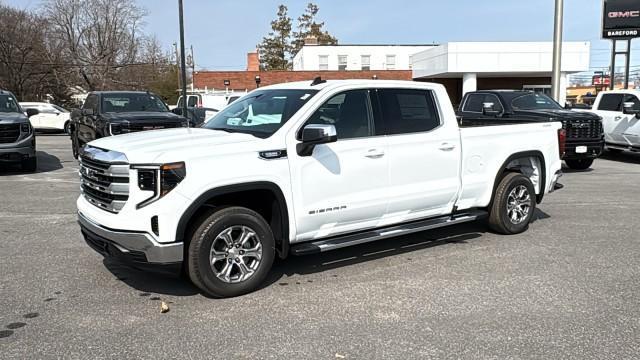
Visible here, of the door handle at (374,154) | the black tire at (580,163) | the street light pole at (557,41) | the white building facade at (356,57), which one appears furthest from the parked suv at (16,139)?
the white building facade at (356,57)

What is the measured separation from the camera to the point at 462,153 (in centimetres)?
633

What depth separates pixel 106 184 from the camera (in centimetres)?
473

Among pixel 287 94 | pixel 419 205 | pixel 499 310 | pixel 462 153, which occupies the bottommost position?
pixel 499 310

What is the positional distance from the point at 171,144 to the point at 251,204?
92 centimetres

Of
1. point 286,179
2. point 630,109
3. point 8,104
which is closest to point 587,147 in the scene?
point 630,109

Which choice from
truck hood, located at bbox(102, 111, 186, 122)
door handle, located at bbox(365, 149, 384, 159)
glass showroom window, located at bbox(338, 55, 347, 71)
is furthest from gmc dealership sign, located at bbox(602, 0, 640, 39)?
glass showroom window, located at bbox(338, 55, 347, 71)

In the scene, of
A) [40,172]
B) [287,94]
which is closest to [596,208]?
[287,94]

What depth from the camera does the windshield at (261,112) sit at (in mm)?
5316

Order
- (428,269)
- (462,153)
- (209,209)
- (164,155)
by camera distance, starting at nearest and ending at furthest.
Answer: (164,155), (209,209), (428,269), (462,153)

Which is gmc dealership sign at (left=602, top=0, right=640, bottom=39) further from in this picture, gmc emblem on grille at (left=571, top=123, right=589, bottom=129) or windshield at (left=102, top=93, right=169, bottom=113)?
windshield at (left=102, top=93, right=169, bottom=113)

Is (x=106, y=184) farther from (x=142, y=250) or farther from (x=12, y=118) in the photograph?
(x=12, y=118)

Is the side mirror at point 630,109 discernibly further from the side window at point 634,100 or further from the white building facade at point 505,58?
the white building facade at point 505,58

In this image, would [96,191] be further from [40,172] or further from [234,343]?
[40,172]

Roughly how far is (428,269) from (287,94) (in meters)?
2.27
